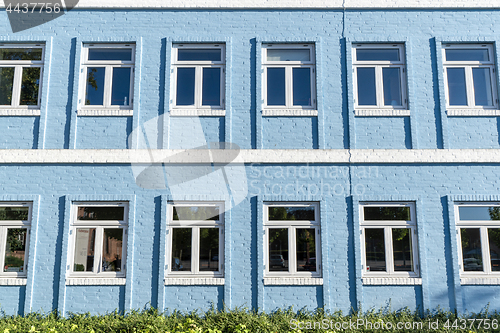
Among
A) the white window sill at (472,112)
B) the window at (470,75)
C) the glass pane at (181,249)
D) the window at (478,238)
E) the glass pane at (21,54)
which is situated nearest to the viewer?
the window at (478,238)

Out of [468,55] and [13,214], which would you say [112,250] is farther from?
[468,55]

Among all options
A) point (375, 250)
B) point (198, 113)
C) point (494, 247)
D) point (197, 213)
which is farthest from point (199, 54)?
point (494, 247)

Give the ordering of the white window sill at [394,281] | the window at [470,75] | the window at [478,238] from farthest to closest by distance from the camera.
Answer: the window at [470,75] → the window at [478,238] → the white window sill at [394,281]

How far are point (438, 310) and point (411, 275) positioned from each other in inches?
32.3

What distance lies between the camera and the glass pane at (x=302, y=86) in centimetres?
905

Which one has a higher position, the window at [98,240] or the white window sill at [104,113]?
the white window sill at [104,113]

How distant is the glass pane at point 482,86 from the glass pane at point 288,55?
380 centimetres

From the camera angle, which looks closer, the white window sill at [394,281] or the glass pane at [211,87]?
the white window sill at [394,281]

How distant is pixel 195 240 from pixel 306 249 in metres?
2.37

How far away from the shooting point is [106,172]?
8.59 meters

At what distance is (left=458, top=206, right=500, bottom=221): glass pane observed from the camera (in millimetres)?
8508

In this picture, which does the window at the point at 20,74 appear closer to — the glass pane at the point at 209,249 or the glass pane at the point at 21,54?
the glass pane at the point at 21,54

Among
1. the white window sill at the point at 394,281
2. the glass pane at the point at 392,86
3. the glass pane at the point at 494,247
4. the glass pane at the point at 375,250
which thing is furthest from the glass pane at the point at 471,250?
the glass pane at the point at 392,86

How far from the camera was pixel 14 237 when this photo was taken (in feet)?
28.0
